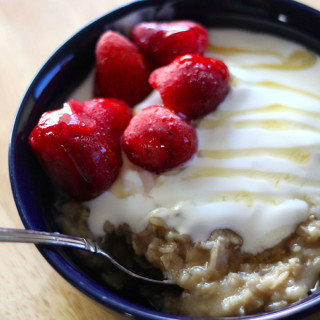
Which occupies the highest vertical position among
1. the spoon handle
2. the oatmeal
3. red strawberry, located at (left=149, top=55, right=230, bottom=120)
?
red strawberry, located at (left=149, top=55, right=230, bottom=120)

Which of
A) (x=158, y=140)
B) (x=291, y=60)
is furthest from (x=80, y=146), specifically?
(x=291, y=60)

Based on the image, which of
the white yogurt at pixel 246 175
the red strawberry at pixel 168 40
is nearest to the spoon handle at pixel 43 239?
the white yogurt at pixel 246 175

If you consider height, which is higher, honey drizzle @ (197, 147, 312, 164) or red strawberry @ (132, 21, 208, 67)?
red strawberry @ (132, 21, 208, 67)

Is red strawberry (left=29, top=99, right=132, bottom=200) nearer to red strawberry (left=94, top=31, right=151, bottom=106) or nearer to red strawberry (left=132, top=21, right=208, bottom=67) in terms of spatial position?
red strawberry (left=94, top=31, right=151, bottom=106)

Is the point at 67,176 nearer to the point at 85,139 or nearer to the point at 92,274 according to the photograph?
the point at 85,139

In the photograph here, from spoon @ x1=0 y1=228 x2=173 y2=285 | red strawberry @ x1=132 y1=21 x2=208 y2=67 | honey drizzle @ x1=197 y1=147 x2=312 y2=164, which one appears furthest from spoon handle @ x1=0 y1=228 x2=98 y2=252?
red strawberry @ x1=132 y1=21 x2=208 y2=67
